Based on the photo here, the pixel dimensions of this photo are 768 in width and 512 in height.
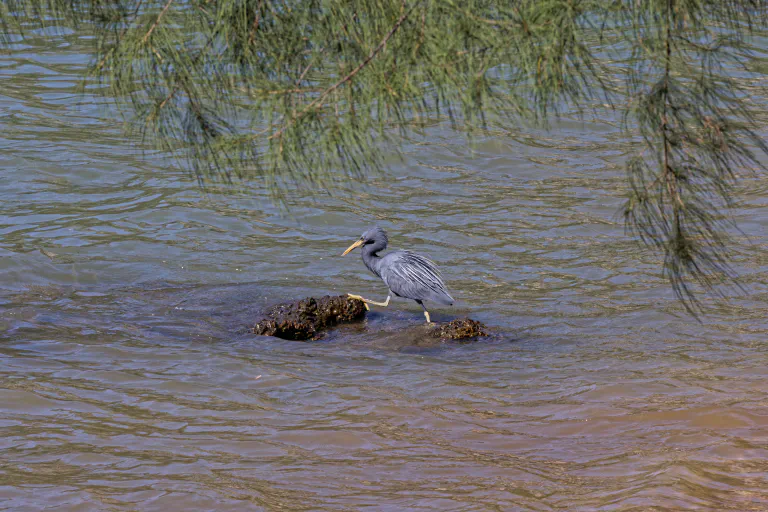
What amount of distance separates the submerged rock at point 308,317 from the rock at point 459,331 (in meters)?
0.76

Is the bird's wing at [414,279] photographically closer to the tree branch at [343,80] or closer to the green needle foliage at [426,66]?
the green needle foliage at [426,66]

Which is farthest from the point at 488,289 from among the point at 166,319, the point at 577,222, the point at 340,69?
the point at 340,69

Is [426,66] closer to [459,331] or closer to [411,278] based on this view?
[459,331]

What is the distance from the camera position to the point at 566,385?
692 centimetres

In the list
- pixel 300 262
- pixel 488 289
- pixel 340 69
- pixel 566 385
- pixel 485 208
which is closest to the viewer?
pixel 340 69

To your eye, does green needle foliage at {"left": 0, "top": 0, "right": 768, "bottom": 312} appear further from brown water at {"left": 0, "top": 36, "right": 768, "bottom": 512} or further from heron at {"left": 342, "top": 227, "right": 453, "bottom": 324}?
heron at {"left": 342, "top": 227, "right": 453, "bottom": 324}

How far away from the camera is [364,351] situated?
7719mm

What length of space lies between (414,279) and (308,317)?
0.92 metres

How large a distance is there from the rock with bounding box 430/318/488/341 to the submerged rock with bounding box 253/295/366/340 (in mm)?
755

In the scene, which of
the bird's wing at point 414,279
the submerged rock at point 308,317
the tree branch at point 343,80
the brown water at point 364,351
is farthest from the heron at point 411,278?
the tree branch at point 343,80

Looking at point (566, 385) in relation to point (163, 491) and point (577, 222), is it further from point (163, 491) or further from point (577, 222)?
point (577, 222)

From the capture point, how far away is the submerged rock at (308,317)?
315 inches

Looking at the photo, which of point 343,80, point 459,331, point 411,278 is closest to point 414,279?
point 411,278

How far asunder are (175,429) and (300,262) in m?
3.95
